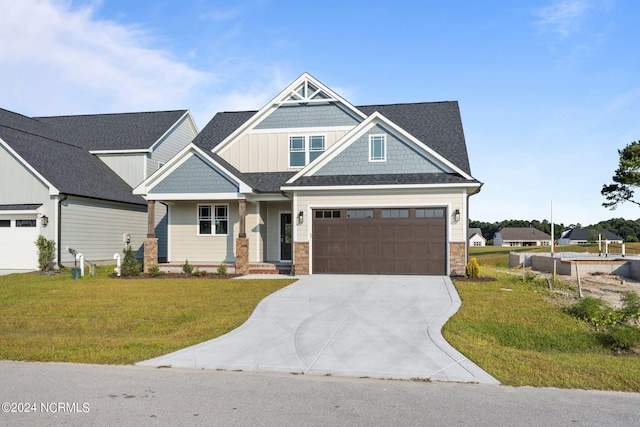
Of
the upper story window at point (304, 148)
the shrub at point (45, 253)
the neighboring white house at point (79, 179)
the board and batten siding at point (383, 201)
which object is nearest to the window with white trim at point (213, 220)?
the upper story window at point (304, 148)

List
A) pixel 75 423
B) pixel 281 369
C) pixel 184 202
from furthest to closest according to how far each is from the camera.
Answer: pixel 184 202 < pixel 281 369 < pixel 75 423

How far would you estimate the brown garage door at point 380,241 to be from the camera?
18.0m

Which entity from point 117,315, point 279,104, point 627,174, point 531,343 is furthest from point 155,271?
point 627,174

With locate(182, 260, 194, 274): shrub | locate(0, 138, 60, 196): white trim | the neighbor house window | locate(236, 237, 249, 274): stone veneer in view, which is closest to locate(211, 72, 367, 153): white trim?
the neighbor house window

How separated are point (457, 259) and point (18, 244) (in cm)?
1818

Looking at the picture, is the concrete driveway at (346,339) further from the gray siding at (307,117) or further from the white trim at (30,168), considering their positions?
the white trim at (30,168)

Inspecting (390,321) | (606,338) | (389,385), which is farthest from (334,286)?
(389,385)

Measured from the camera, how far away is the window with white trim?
21.8 meters

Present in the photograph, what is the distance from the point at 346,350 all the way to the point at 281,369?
4.80 ft

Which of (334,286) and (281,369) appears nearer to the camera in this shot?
(281,369)

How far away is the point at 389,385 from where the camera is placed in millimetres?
6805

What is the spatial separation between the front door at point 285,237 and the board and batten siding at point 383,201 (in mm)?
2911

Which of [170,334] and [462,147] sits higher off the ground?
[462,147]

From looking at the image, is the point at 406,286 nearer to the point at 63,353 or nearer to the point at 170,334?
the point at 170,334
